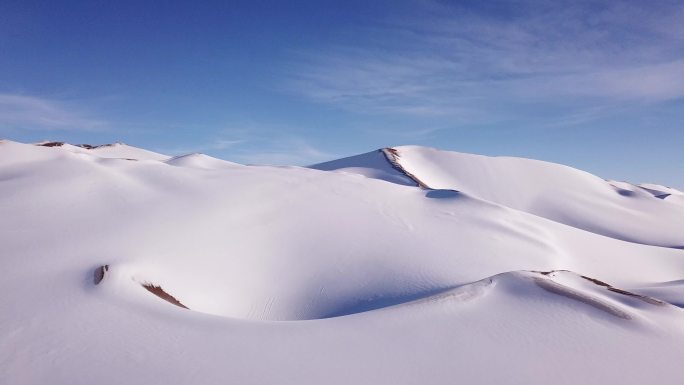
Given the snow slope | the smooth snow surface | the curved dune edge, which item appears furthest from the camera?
the snow slope

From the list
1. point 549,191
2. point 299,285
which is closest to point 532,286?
point 299,285

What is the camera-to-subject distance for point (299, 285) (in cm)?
628

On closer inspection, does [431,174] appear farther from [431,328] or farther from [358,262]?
[431,328]

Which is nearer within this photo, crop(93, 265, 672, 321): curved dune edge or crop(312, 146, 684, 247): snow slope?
crop(93, 265, 672, 321): curved dune edge

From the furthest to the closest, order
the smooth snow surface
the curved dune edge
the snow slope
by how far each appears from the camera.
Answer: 1. the snow slope
2. the curved dune edge
3. the smooth snow surface

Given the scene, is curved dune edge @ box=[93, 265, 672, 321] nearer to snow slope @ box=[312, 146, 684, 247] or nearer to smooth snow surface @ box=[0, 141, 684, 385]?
smooth snow surface @ box=[0, 141, 684, 385]

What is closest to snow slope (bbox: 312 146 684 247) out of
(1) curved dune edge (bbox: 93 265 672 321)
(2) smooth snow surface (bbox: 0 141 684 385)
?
(2) smooth snow surface (bbox: 0 141 684 385)

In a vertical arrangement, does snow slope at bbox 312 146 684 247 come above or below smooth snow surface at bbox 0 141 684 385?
above

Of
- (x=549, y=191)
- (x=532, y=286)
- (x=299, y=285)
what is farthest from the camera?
(x=549, y=191)

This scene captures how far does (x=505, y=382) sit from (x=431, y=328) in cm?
82

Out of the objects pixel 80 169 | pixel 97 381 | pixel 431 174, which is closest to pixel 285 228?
pixel 80 169

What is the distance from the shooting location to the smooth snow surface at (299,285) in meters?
3.35

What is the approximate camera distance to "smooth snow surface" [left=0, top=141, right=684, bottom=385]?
335cm

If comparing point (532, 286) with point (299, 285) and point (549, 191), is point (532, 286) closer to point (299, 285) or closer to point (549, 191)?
point (299, 285)
